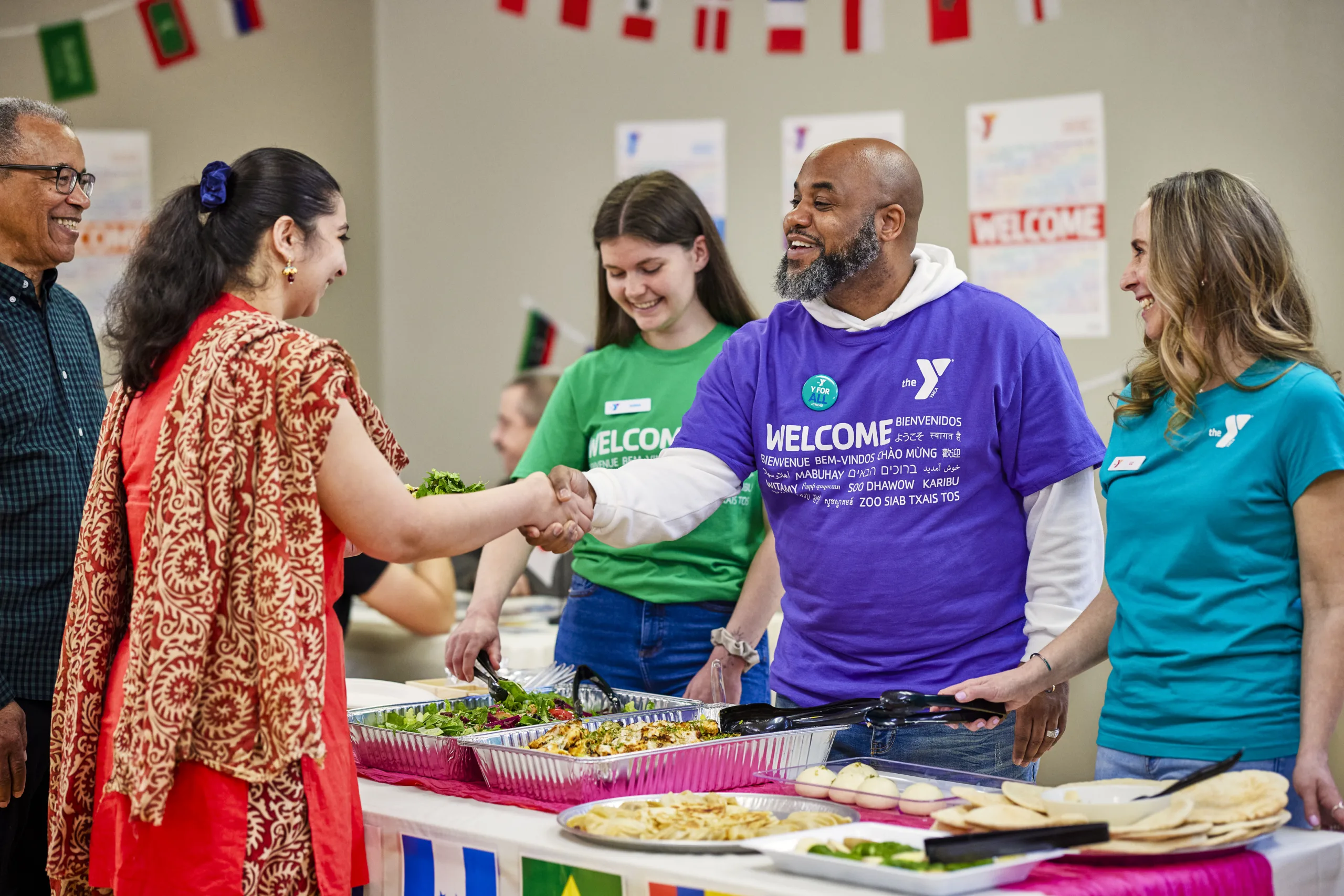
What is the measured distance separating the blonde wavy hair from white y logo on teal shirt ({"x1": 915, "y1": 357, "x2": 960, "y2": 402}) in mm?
277

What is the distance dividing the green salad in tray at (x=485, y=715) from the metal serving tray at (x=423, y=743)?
1 cm

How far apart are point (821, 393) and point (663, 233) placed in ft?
2.09

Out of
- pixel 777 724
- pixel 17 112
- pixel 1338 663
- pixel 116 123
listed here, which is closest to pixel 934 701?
pixel 777 724

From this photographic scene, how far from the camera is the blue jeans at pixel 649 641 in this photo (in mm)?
2389

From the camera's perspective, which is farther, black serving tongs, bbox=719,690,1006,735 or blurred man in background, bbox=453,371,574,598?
blurred man in background, bbox=453,371,574,598

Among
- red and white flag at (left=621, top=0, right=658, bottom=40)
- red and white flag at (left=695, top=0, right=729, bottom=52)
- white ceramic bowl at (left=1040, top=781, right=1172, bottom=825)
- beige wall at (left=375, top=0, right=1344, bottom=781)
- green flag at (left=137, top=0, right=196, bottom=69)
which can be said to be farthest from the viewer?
red and white flag at (left=621, top=0, right=658, bottom=40)

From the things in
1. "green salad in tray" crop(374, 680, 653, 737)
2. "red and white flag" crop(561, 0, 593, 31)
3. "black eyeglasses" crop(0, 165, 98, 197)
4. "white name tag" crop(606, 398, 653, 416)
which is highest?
"red and white flag" crop(561, 0, 593, 31)

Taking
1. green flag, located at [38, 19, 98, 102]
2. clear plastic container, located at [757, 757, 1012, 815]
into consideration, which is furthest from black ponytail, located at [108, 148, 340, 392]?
green flag, located at [38, 19, 98, 102]

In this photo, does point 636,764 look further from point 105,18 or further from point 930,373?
point 105,18

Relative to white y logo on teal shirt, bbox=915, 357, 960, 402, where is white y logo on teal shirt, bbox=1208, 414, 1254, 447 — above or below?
below

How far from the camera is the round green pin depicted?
1965mm

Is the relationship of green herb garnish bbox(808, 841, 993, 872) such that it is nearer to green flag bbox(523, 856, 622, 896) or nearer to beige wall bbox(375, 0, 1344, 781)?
green flag bbox(523, 856, 622, 896)

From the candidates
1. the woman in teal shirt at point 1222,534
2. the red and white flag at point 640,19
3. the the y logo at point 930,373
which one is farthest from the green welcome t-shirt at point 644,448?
the red and white flag at point 640,19

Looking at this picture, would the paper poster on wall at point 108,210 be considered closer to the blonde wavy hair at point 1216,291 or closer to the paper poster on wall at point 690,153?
the paper poster on wall at point 690,153
